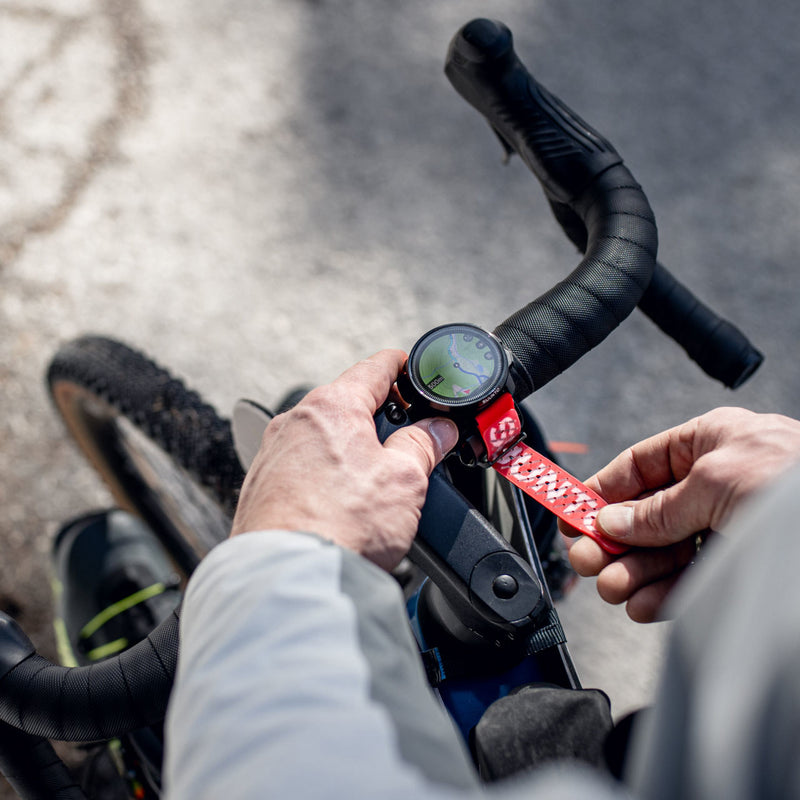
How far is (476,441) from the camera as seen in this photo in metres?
0.59

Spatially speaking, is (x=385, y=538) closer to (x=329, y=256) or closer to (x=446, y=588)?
(x=446, y=588)

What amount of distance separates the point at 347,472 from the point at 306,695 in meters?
0.19

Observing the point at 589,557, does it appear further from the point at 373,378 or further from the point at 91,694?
the point at 91,694

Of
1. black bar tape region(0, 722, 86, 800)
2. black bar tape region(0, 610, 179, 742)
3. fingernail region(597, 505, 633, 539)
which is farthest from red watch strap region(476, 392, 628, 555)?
black bar tape region(0, 722, 86, 800)

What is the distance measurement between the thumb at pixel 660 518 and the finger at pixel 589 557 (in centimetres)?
3

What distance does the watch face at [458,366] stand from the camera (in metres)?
0.58

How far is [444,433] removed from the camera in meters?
0.57

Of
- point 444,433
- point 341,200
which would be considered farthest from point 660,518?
point 341,200

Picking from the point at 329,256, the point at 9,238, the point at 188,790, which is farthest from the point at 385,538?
the point at 9,238

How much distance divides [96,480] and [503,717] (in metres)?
1.12

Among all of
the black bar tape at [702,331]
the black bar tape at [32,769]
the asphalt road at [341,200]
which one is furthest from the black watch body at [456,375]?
the asphalt road at [341,200]

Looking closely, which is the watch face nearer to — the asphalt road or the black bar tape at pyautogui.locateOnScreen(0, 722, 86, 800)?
the black bar tape at pyautogui.locateOnScreen(0, 722, 86, 800)

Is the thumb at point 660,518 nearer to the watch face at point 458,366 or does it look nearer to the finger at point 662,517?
the finger at point 662,517

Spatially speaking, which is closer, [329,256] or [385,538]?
[385,538]
